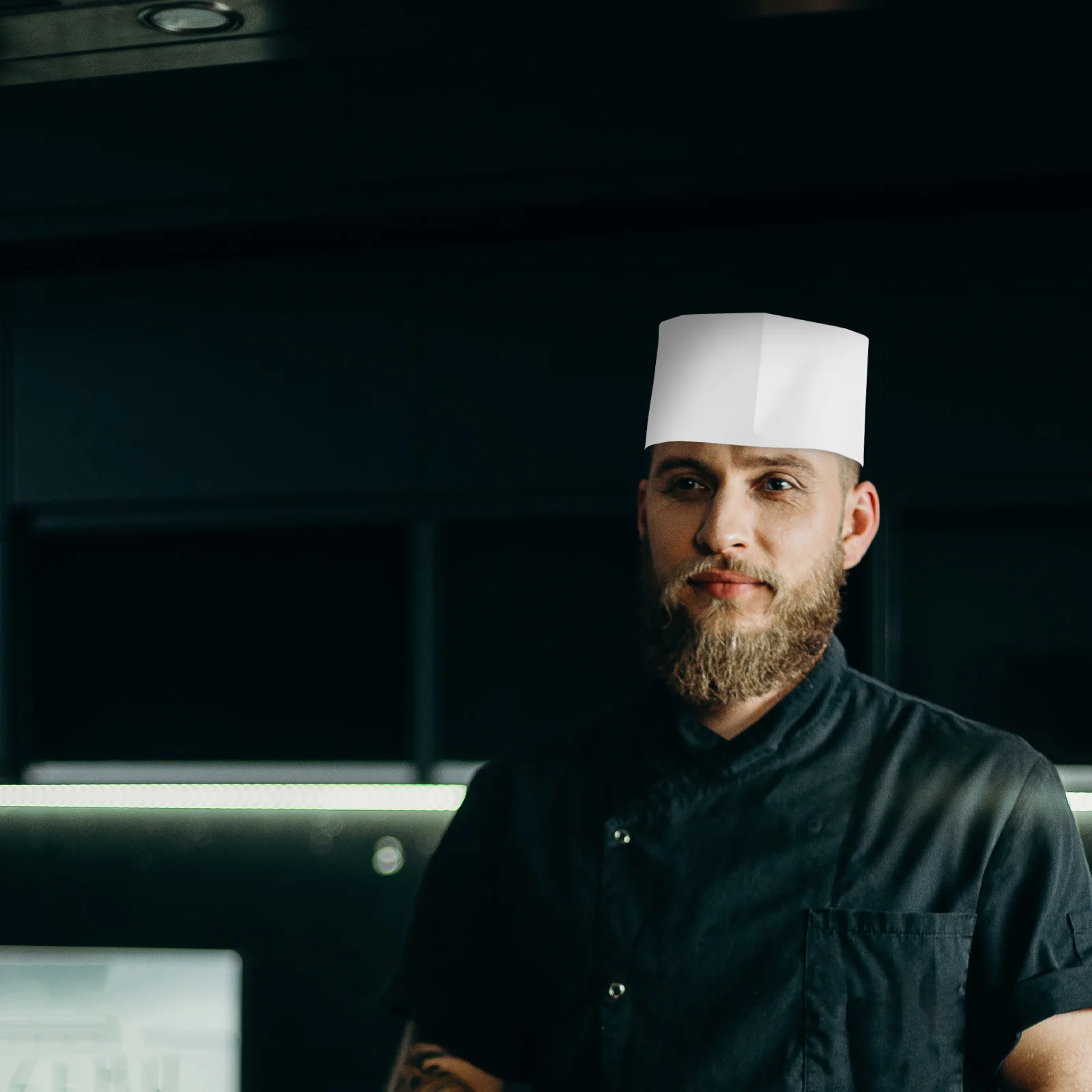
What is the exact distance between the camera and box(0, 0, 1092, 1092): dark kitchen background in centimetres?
202

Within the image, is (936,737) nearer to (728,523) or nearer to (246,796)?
(728,523)

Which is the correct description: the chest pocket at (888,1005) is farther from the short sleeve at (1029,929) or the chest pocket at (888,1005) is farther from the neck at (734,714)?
the neck at (734,714)

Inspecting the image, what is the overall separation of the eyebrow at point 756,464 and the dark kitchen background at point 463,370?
0.99 m

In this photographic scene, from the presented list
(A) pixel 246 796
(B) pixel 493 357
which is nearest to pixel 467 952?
(A) pixel 246 796

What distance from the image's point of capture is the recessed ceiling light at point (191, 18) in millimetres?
1217

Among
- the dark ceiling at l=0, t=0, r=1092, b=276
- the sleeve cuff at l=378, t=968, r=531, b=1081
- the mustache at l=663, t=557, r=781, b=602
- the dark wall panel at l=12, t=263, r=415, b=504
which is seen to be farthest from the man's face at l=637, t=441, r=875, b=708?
the dark wall panel at l=12, t=263, r=415, b=504

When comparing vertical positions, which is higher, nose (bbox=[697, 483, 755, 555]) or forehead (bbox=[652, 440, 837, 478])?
forehead (bbox=[652, 440, 837, 478])

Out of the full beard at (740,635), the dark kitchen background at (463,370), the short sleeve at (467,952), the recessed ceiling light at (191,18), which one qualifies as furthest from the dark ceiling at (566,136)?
the short sleeve at (467,952)

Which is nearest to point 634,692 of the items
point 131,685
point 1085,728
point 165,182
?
point 1085,728

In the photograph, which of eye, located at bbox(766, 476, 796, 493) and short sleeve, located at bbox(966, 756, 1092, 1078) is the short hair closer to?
eye, located at bbox(766, 476, 796, 493)

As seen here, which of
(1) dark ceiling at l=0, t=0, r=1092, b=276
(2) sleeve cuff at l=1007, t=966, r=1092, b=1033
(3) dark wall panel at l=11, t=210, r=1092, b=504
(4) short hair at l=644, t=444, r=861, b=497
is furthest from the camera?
(3) dark wall panel at l=11, t=210, r=1092, b=504

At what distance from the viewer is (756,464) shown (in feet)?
3.64

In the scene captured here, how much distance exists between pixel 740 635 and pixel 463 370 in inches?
49.1

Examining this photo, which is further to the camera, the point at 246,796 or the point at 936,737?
the point at 246,796
